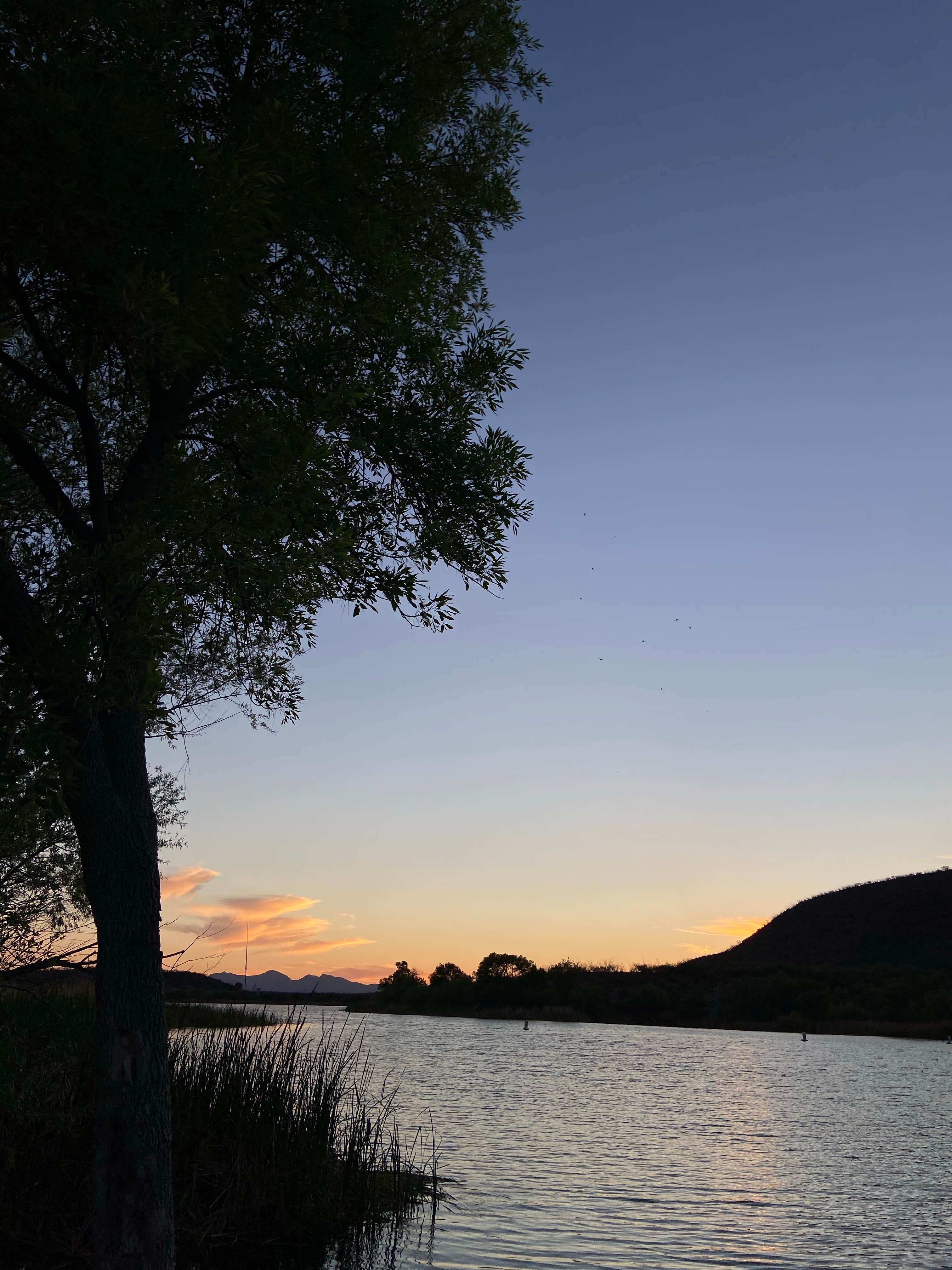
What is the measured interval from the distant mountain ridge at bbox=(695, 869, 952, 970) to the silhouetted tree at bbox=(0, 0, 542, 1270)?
121049mm

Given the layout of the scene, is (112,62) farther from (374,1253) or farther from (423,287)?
Answer: (374,1253)

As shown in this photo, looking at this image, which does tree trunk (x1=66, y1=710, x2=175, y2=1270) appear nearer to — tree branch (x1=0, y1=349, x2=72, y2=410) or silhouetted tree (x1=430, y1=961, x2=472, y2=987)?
tree branch (x1=0, y1=349, x2=72, y2=410)

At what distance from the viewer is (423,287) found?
35.6 ft

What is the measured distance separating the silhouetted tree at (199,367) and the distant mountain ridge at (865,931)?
121m

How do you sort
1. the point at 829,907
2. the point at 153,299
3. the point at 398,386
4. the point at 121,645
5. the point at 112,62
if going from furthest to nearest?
the point at 829,907 → the point at 398,386 → the point at 112,62 → the point at 121,645 → the point at 153,299

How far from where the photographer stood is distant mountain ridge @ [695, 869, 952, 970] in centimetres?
12512

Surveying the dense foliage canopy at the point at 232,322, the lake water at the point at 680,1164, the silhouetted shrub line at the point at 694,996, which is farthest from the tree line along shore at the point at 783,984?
the dense foliage canopy at the point at 232,322

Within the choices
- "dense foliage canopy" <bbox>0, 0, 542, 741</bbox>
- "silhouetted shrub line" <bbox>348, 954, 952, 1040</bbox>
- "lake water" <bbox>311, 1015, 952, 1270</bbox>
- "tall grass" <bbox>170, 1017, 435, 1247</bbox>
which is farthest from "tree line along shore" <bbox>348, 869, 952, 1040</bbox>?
"dense foliage canopy" <bbox>0, 0, 542, 741</bbox>

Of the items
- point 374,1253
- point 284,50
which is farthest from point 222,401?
point 374,1253

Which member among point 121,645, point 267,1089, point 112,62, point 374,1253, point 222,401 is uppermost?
point 112,62

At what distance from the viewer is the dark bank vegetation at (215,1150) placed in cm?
932

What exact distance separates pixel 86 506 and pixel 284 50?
200 inches

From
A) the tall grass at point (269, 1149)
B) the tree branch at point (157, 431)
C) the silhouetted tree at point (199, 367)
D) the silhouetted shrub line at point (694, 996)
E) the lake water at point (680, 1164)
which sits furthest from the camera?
the silhouetted shrub line at point (694, 996)

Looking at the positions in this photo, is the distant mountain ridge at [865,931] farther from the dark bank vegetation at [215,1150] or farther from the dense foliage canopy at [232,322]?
the dense foliage canopy at [232,322]
